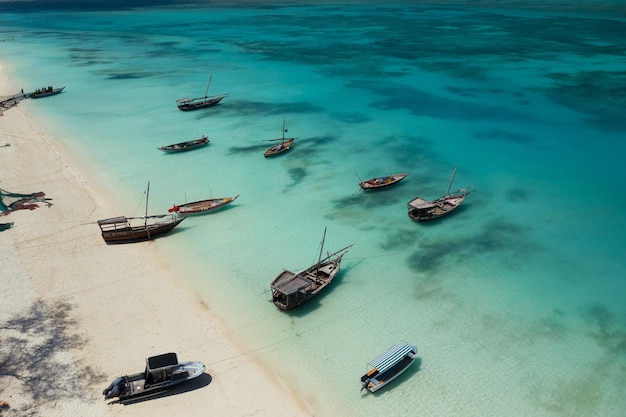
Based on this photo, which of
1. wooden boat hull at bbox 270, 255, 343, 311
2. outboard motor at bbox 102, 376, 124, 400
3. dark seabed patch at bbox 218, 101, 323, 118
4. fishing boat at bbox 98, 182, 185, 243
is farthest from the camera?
dark seabed patch at bbox 218, 101, 323, 118

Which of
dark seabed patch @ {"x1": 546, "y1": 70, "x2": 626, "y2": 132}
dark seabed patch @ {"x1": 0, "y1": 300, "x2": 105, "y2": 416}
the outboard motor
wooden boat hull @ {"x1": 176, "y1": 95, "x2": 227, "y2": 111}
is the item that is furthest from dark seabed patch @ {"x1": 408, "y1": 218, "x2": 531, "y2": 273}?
wooden boat hull @ {"x1": 176, "y1": 95, "x2": 227, "y2": 111}

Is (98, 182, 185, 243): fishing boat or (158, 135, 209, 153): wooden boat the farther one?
(158, 135, 209, 153): wooden boat

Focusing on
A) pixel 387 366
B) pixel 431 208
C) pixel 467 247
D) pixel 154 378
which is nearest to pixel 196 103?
pixel 431 208

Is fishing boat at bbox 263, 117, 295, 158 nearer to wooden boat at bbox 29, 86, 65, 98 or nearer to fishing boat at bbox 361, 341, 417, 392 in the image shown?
fishing boat at bbox 361, 341, 417, 392

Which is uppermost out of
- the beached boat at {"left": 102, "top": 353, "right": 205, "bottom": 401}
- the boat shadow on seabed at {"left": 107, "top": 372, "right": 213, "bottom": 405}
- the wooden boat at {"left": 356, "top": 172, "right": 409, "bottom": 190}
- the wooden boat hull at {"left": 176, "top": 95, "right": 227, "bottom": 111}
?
the wooden boat hull at {"left": 176, "top": 95, "right": 227, "bottom": 111}

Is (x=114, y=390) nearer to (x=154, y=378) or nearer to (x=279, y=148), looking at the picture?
(x=154, y=378)

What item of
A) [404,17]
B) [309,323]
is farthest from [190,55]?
[309,323]

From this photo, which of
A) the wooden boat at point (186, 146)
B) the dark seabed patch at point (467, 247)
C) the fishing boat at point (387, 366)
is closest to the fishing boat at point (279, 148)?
the wooden boat at point (186, 146)
